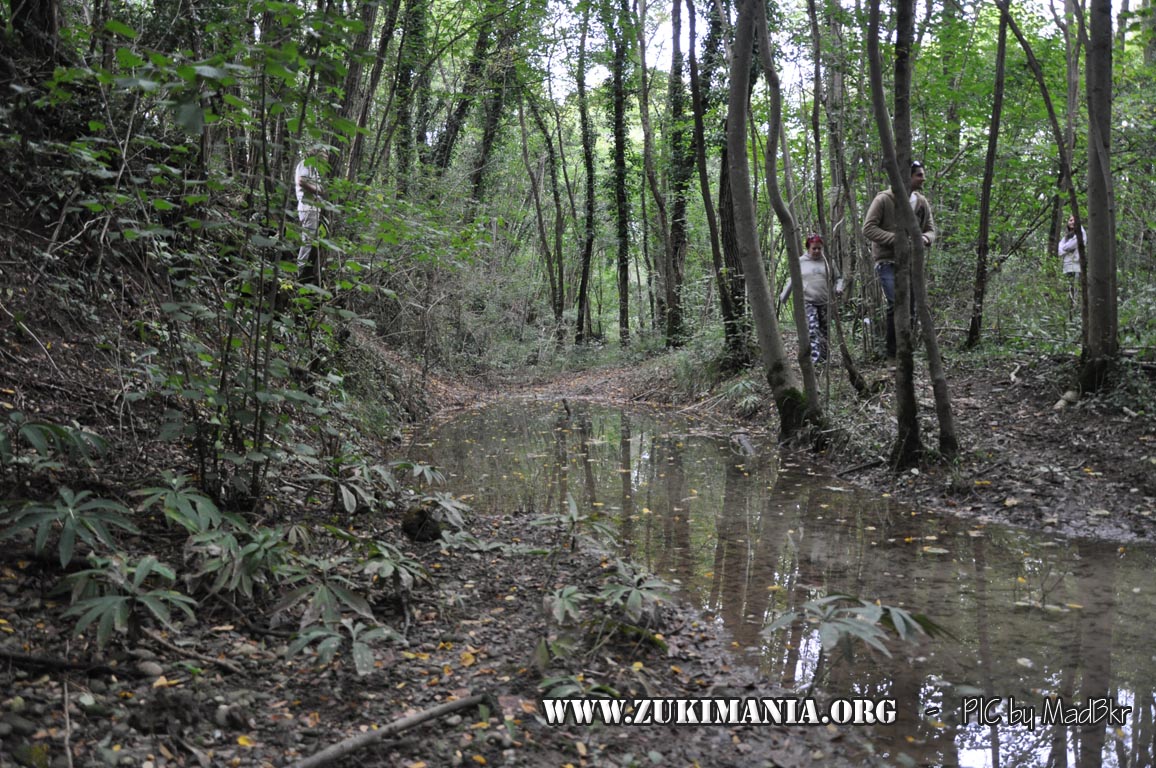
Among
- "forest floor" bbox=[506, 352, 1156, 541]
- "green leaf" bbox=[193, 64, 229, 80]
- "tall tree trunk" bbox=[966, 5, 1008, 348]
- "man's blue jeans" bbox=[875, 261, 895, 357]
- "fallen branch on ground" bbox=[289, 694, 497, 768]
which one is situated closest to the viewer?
"fallen branch on ground" bbox=[289, 694, 497, 768]

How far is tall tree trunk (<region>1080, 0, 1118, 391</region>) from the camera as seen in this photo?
6676 millimetres

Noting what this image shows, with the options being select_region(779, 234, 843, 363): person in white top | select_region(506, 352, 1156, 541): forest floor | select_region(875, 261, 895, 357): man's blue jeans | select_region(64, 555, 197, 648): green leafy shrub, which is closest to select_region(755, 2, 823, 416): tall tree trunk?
select_region(506, 352, 1156, 541): forest floor

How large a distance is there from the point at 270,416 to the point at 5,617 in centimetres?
140

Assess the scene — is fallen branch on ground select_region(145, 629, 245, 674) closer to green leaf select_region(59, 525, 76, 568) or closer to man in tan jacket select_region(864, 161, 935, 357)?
green leaf select_region(59, 525, 76, 568)

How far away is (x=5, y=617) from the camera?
2.67 meters

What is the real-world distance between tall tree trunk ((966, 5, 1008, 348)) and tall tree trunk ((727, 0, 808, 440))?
267 centimetres

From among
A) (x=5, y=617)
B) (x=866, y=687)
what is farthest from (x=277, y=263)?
(x=866, y=687)

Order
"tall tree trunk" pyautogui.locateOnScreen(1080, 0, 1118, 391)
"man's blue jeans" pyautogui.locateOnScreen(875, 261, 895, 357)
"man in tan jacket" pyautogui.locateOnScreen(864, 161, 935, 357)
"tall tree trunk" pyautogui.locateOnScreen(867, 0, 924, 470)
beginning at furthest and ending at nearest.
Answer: "man's blue jeans" pyautogui.locateOnScreen(875, 261, 895, 357)
"man in tan jacket" pyautogui.locateOnScreen(864, 161, 935, 357)
"tall tree trunk" pyautogui.locateOnScreen(1080, 0, 1118, 391)
"tall tree trunk" pyautogui.locateOnScreen(867, 0, 924, 470)

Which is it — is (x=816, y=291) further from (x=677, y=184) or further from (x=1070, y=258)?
(x=677, y=184)

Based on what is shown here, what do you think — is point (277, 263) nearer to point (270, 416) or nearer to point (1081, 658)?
point (270, 416)

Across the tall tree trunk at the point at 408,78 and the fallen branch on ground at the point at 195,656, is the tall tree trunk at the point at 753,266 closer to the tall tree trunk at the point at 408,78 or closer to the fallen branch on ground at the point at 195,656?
the tall tree trunk at the point at 408,78

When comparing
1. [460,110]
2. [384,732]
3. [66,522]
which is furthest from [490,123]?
[384,732]

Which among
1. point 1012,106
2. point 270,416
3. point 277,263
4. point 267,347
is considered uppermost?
point 1012,106

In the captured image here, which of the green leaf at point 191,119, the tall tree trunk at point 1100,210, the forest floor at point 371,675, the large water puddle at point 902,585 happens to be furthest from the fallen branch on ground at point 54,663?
the tall tree trunk at point 1100,210
